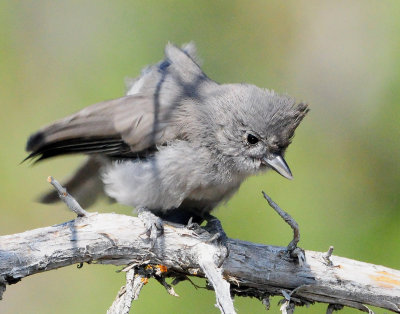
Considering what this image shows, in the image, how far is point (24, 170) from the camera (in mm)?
6680

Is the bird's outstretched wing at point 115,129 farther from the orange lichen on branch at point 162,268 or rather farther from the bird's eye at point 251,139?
the orange lichen on branch at point 162,268

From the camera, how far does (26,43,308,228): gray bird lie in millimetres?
4832

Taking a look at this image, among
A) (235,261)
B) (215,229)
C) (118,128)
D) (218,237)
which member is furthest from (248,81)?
(235,261)

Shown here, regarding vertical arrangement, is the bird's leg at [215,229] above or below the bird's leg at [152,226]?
above

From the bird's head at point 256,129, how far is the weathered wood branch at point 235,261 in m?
0.68

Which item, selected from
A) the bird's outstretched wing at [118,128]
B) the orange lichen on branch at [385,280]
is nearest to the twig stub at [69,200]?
the bird's outstretched wing at [118,128]

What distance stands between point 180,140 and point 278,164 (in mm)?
666

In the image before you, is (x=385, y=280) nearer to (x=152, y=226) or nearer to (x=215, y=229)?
(x=215, y=229)

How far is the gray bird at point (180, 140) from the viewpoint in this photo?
15.9 ft

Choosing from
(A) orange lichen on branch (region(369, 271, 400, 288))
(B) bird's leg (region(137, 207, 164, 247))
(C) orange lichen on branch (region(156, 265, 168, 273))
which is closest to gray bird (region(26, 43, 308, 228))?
(B) bird's leg (region(137, 207, 164, 247))

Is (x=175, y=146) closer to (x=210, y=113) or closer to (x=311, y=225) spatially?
(x=210, y=113)

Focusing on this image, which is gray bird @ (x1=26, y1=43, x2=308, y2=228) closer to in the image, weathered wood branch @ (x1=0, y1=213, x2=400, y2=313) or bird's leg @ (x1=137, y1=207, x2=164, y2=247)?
bird's leg @ (x1=137, y1=207, x2=164, y2=247)

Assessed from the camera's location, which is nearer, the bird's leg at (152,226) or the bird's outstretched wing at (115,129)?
the bird's leg at (152,226)

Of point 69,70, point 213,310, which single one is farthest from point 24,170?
point 213,310
